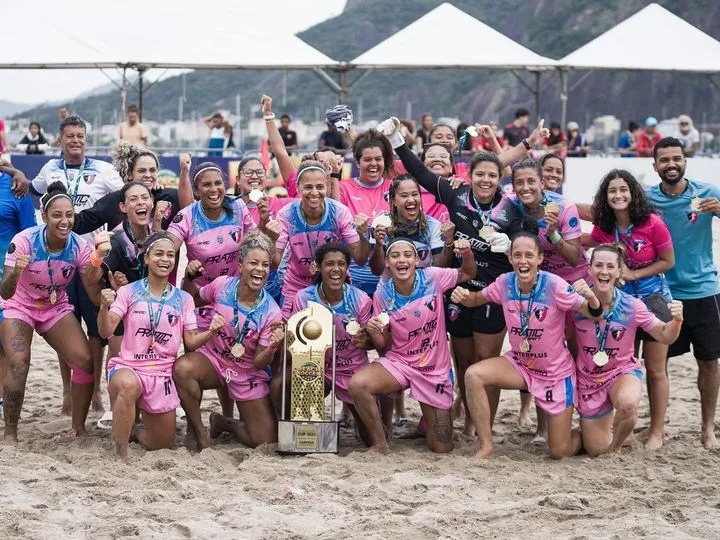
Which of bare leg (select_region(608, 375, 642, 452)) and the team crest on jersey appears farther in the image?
the team crest on jersey

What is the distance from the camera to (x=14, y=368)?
6180 mm

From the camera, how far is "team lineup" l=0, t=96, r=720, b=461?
19.5 feet

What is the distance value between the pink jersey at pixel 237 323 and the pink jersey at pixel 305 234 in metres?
0.27

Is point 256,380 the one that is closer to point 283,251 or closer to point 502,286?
point 283,251

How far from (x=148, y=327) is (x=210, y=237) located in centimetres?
76

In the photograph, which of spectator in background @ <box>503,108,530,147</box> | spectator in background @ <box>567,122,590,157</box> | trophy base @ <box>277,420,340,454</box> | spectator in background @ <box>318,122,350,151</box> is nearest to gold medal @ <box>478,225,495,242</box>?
trophy base @ <box>277,420,340,454</box>

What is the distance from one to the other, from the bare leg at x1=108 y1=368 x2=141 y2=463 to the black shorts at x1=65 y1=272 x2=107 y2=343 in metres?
0.98

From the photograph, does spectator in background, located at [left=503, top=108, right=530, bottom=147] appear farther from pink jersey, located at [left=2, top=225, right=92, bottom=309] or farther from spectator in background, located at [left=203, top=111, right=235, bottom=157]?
pink jersey, located at [left=2, top=225, right=92, bottom=309]

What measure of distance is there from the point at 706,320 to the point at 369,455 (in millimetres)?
2269

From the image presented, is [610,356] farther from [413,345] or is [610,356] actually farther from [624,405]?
[413,345]

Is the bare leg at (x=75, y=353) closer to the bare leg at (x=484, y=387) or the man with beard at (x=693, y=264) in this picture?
the bare leg at (x=484, y=387)

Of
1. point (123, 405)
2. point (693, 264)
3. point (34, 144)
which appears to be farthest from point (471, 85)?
point (123, 405)

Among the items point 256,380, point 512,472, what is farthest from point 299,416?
point 512,472

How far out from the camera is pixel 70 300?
6.78 meters
